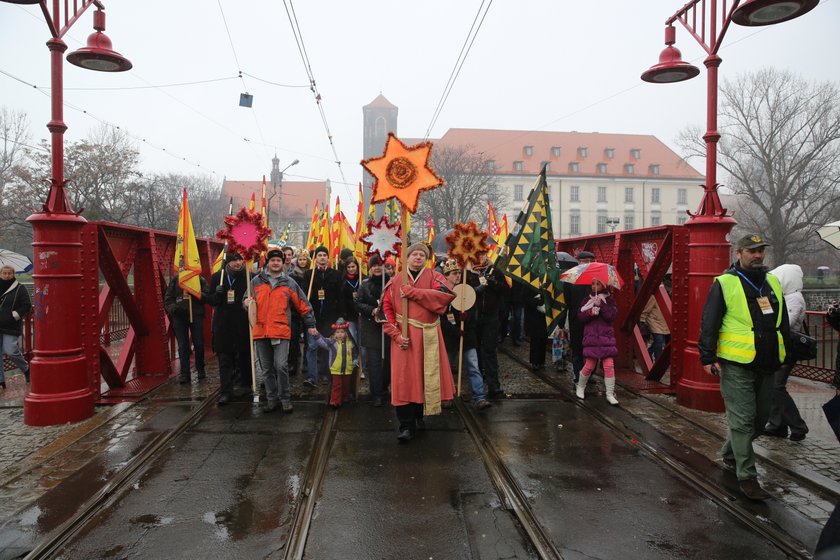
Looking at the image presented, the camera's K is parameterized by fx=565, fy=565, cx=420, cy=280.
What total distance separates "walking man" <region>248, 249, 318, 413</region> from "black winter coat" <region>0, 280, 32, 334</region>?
4323 mm

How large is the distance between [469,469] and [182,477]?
8.29ft

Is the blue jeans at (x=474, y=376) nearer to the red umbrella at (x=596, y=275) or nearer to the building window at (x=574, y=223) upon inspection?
the red umbrella at (x=596, y=275)

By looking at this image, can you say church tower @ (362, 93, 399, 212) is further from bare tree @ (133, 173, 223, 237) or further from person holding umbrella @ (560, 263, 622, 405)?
person holding umbrella @ (560, 263, 622, 405)

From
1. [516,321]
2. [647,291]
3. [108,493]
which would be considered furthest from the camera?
[516,321]

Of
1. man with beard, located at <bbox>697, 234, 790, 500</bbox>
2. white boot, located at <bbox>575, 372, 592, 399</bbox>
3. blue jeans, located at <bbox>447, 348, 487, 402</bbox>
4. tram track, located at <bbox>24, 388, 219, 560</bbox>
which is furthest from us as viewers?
white boot, located at <bbox>575, 372, 592, 399</bbox>

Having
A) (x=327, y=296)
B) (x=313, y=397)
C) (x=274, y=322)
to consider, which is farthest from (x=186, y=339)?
(x=274, y=322)

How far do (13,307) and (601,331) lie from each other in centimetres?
881

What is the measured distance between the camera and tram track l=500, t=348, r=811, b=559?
3.73m

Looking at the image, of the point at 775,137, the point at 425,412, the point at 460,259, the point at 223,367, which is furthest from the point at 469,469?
the point at 775,137

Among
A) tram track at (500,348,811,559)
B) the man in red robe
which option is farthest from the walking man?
tram track at (500,348,811,559)

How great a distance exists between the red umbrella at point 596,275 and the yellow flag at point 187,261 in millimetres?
5446

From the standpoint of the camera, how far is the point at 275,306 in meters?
7.05

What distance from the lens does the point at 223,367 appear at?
745cm

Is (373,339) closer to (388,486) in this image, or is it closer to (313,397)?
(313,397)
